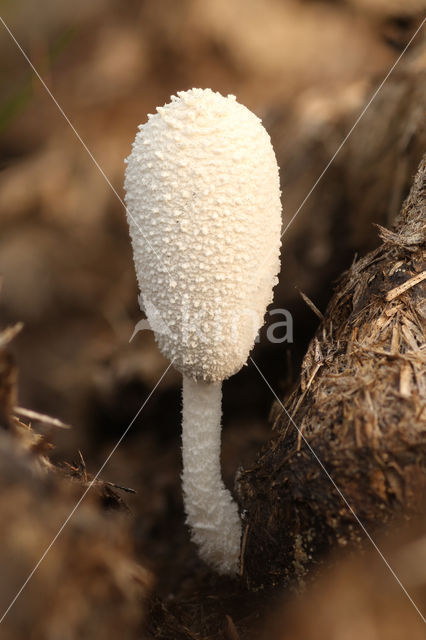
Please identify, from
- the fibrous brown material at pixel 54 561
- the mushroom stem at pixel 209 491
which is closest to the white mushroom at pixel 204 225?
the mushroom stem at pixel 209 491

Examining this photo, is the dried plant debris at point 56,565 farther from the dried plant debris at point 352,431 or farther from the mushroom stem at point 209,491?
the mushroom stem at point 209,491

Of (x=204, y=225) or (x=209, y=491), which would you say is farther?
(x=209, y=491)

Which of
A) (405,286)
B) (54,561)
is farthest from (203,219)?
(54,561)

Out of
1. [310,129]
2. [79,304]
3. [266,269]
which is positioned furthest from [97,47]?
[266,269]

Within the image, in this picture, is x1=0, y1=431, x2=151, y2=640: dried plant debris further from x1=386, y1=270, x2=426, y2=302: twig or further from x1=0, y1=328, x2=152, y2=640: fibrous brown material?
x1=386, y1=270, x2=426, y2=302: twig

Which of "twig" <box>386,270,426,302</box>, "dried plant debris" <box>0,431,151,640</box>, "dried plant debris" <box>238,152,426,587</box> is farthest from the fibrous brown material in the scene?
"twig" <box>386,270,426,302</box>

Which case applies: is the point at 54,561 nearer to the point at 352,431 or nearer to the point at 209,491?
the point at 352,431

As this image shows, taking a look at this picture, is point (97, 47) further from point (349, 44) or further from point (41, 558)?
point (41, 558)
